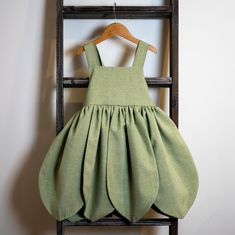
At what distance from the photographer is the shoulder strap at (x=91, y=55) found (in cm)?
69

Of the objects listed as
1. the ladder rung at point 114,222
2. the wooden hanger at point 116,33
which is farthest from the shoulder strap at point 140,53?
the ladder rung at point 114,222

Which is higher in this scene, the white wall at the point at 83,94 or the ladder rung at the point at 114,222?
the white wall at the point at 83,94

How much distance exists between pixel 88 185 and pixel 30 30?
1.30 feet

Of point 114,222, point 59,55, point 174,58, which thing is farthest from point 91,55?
point 114,222

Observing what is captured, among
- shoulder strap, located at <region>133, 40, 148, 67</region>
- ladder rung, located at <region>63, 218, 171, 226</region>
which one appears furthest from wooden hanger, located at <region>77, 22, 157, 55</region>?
ladder rung, located at <region>63, 218, 171, 226</region>

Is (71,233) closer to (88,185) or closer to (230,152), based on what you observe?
(88,185)

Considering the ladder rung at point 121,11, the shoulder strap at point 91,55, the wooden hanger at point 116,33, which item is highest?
the ladder rung at point 121,11

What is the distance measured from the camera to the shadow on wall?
0.77 m

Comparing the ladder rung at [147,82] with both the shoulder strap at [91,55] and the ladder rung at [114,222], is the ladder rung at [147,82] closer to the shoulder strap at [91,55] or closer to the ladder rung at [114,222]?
the shoulder strap at [91,55]

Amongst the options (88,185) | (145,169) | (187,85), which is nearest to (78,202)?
(88,185)

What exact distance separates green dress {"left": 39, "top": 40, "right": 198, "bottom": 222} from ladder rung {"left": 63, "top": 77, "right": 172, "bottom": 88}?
23 mm

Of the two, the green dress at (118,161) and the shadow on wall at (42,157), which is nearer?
the green dress at (118,161)

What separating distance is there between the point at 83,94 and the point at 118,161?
0.68ft

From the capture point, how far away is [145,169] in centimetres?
63
